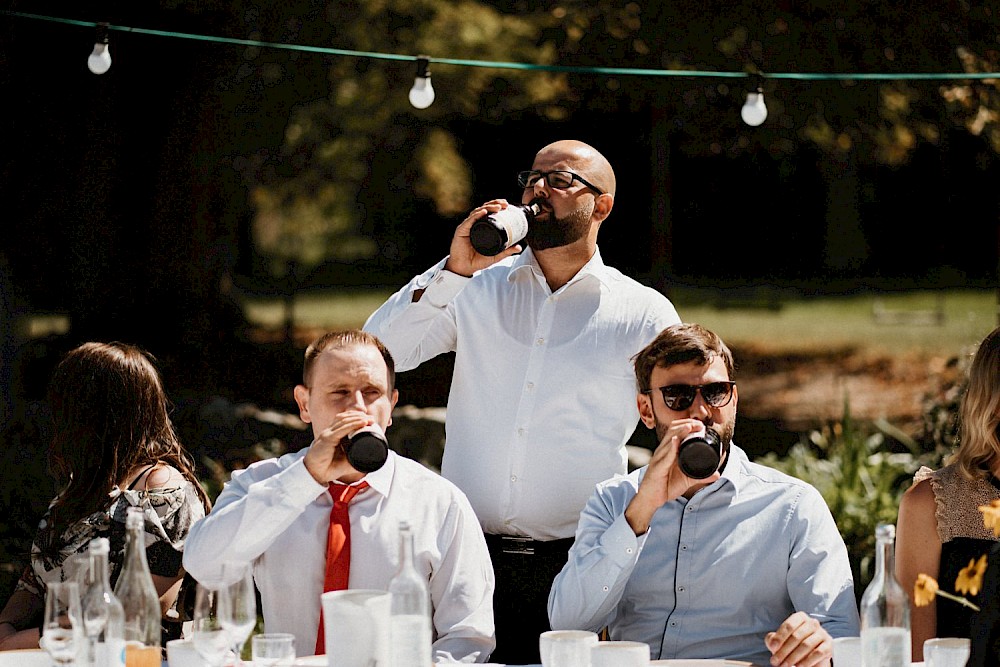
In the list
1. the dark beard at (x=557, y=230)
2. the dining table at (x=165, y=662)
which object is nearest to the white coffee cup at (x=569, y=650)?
the dining table at (x=165, y=662)

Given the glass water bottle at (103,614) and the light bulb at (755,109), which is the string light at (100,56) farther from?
the glass water bottle at (103,614)

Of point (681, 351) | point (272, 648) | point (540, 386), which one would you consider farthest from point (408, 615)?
point (540, 386)

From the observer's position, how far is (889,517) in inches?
232

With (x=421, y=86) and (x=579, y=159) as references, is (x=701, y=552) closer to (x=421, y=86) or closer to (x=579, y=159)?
(x=579, y=159)

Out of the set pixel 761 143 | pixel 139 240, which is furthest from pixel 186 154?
pixel 761 143

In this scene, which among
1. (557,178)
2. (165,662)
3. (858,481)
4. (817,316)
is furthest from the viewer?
(817,316)

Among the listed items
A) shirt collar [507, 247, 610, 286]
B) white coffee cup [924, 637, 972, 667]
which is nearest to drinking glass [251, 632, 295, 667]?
white coffee cup [924, 637, 972, 667]

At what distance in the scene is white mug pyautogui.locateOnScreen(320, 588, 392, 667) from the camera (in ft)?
6.94

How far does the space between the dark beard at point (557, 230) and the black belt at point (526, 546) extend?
2.67ft

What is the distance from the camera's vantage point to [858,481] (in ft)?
20.3

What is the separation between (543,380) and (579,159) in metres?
0.62

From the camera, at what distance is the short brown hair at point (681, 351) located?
112 inches

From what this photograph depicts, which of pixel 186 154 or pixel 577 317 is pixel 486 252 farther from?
pixel 186 154

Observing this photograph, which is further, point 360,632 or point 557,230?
point 557,230
